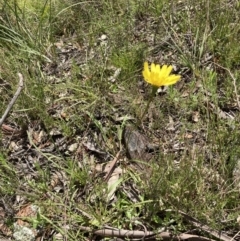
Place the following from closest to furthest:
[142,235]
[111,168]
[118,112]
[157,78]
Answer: [157,78]
[142,235]
[111,168]
[118,112]

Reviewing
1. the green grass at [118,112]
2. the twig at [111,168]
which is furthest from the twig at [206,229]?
the twig at [111,168]

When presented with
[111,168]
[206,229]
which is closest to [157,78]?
[111,168]

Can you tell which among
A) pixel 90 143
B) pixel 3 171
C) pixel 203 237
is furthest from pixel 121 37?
pixel 203 237

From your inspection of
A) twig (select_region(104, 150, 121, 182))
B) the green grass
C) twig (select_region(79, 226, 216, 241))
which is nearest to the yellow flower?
the green grass

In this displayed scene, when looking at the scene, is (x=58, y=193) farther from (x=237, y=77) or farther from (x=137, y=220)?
(x=237, y=77)

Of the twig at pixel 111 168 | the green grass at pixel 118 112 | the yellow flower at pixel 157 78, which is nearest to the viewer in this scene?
the yellow flower at pixel 157 78

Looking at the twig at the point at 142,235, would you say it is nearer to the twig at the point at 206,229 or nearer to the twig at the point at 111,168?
the twig at the point at 206,229

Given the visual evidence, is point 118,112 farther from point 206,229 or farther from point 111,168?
Answer: point 206,229

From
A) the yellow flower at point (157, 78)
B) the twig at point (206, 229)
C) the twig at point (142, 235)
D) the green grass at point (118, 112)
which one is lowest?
the twig at point (142, 235)

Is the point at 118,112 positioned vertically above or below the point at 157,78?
below
